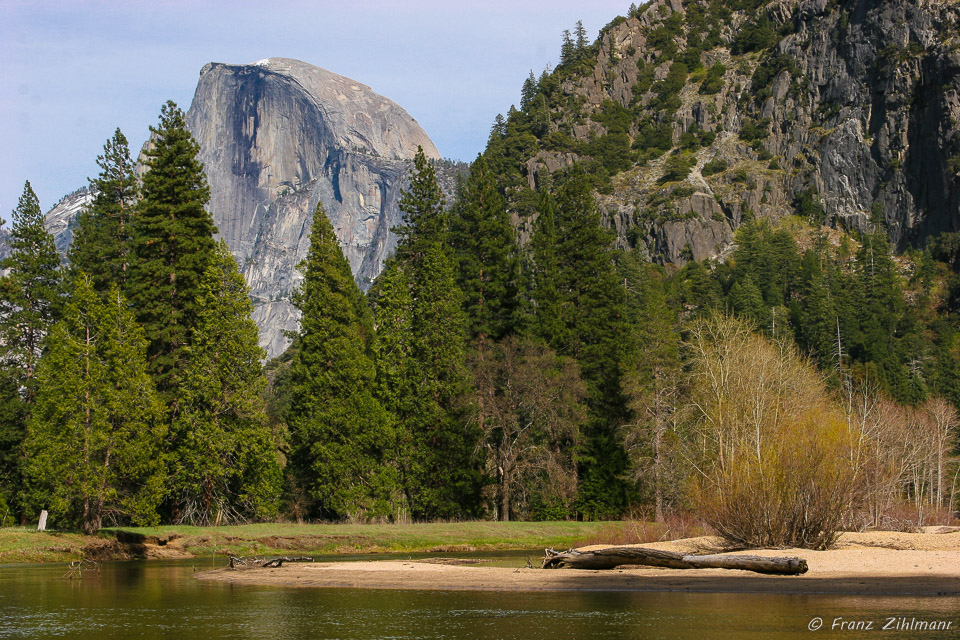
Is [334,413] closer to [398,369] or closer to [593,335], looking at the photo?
[398,369]

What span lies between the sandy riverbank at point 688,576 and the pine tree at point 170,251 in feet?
74.9

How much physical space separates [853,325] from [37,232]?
106653mm

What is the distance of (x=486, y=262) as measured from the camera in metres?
63.3

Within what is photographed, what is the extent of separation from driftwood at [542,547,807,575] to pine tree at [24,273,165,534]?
79.8 feet

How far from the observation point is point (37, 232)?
55.7 meters

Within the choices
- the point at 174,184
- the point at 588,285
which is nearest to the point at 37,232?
the point at 174,184

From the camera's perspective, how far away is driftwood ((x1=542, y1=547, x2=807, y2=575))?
2375cm

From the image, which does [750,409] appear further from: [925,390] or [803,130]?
[803,130]

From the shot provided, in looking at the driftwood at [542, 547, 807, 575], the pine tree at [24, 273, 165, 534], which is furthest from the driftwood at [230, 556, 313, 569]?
the pine tree at [24, 273, 165, 534]

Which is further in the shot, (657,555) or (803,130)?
(803,130)

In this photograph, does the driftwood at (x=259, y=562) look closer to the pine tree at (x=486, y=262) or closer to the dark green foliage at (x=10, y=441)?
the dark green foliage at (x=10, y=441)

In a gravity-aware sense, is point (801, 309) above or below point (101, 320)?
above

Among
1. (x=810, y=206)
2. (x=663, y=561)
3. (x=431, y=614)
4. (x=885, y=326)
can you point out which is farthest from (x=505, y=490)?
(x=810, y=206)

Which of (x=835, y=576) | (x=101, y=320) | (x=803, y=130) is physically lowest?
(x=835, y=576)
